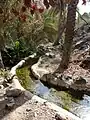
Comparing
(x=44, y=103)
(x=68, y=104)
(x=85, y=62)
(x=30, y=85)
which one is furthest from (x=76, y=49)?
(x=44, y=103)

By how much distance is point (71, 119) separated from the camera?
4090 millimetres

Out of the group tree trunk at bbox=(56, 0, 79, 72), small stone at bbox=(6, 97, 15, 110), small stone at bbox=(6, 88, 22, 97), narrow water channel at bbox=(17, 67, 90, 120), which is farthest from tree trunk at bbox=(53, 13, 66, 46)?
small stone at bbox=(6, 97, 15, 110)

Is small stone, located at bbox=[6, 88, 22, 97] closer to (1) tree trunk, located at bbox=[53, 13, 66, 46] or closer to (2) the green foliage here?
(2) the green foliage

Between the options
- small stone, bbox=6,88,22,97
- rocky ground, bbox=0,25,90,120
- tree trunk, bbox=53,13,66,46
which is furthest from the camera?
tree trunk, bbox=53,13,66,46

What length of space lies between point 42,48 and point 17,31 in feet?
3.45

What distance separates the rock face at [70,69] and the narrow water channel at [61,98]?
25cm

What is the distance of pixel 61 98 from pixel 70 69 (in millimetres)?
1924

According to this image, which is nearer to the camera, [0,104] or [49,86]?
[0,104]

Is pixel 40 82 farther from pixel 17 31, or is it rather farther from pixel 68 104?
pixel 17 31

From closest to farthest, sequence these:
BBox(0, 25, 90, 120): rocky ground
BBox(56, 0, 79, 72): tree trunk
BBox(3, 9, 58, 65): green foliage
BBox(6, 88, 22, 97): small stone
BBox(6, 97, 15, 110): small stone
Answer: BBox(0, 25, 90, 120): rocky ground
BBox(6, 97, 15, 110): small stone
BBox(6, 88, 22, 97): small stone
BBox(56, 0, 79, 72): tree trunk
BBox(3, 9, 58, 65): green foliage

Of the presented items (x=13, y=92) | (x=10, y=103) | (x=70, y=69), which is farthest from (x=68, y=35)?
(x=10, y=103)

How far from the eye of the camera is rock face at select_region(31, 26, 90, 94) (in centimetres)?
620

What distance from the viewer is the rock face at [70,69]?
6203 millimetres

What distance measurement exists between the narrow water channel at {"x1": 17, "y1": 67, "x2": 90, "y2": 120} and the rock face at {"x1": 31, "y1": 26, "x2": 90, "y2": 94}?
25cm
